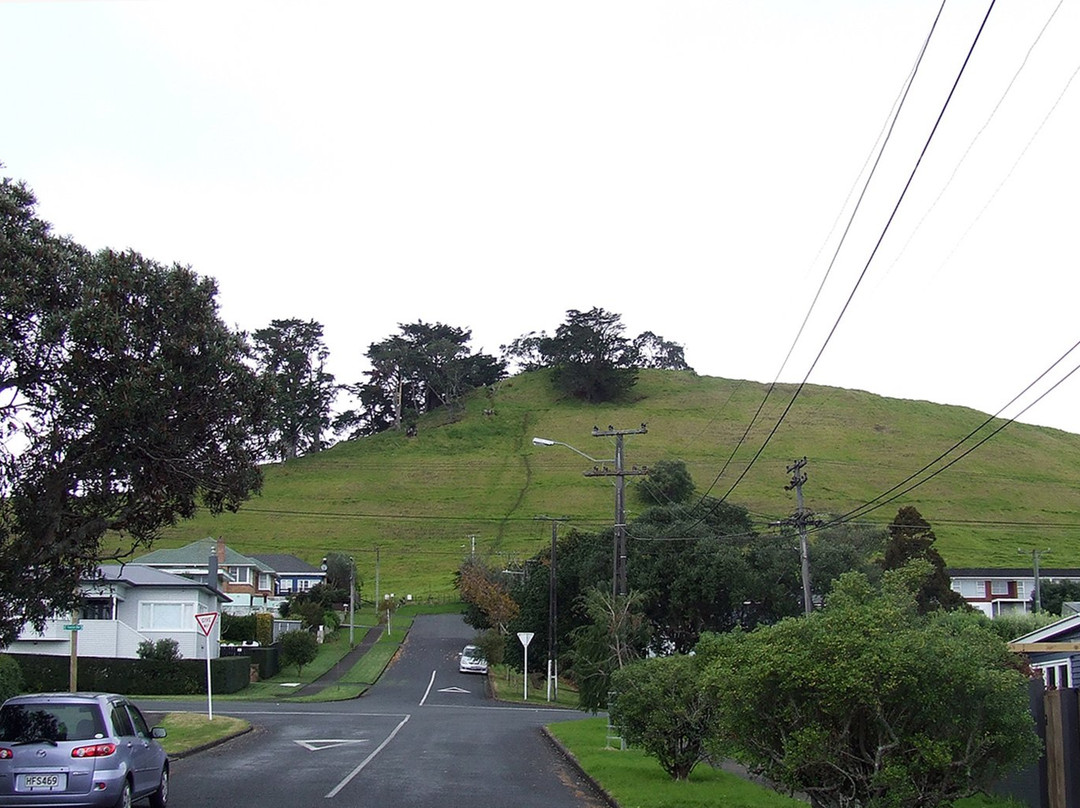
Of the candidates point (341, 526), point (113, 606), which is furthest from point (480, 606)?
point (341, 526)

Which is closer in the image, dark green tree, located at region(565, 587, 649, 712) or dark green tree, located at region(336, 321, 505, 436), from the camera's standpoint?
dark green tree, located at region(565, 587, 649, 712)

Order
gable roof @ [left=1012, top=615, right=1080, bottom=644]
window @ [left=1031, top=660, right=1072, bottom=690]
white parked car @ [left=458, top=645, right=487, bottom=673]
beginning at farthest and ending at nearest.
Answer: white parked car @ [left=458, top=645, right=487, bottom=673]
window @ [left=1031, top=660, right=1072, bottom=690]
gable roof @ [left=1012, top=615, right=1080, bottom=644]

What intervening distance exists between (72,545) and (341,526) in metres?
95.6

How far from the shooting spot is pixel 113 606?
49.2 m

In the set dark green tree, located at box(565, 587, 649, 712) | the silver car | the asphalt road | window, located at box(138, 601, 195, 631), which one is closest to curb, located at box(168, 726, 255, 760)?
the asphalt road

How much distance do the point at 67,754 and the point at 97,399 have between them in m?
4.08

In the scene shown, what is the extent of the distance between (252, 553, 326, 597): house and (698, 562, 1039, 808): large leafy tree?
81420mm

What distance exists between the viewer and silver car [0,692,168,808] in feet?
42.3

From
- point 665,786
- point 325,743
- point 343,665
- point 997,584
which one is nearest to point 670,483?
point 997,584

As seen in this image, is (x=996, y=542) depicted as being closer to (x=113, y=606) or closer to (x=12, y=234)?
(x=113, y=606)

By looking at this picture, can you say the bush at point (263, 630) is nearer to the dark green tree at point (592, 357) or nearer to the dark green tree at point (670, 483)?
the dark green tree at point (670, 483)

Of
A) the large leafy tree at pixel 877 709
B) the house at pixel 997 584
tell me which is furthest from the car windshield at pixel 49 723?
the house at pixel 997 584

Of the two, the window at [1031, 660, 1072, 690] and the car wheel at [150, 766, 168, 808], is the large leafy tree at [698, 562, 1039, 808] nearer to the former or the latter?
the car wheel at [150, 766, 168, 808]

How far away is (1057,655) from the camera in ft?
69.7
